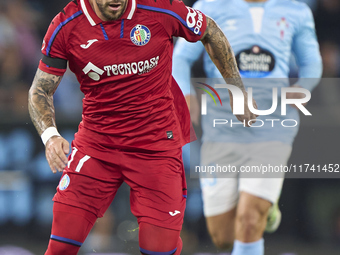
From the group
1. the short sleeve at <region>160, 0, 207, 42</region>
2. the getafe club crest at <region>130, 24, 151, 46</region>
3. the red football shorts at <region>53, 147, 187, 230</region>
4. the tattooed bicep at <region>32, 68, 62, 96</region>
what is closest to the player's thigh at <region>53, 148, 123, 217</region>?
the red football shorts at <region>53, 147, 187, 230</region>

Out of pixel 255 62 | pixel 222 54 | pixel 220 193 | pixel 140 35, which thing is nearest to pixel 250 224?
pixel 220 193

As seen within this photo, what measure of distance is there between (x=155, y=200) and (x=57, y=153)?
654mm

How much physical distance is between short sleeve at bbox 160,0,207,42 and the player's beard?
27 cm

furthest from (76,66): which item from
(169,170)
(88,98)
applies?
(169,170)

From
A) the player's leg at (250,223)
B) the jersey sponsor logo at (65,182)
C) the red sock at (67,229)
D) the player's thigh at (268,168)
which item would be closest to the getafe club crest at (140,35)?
the jersey sponsor logo at (65,182)

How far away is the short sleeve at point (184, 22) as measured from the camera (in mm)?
2975

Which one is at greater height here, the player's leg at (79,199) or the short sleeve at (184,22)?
the short sleeve at (184,22)

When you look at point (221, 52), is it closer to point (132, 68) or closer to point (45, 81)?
point (132, 68)

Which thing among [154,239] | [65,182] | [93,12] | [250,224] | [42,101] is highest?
[93,12]

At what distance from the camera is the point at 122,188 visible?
194 inches

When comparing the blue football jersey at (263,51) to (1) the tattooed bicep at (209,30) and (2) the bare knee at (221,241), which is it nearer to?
(2) the bare knee at (221,241)

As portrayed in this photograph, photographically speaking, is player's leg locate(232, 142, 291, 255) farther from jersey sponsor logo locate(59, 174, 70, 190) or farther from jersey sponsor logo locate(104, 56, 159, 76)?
jersey sponsor logo locate(59, 174, 70, 190)

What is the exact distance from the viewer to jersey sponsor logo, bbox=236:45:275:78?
453cm

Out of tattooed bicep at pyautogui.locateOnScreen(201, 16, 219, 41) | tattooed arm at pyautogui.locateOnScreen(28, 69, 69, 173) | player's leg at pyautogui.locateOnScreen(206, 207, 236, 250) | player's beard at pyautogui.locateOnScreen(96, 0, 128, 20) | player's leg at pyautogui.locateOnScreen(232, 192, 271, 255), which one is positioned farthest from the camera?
player's leg at pyautogui.locateOnScreen(206, 207, 236, 250)
